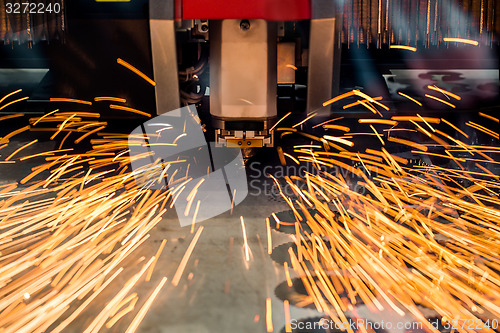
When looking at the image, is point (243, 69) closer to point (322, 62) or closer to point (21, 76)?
point (322, 62)

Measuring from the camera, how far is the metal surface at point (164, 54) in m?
1.20

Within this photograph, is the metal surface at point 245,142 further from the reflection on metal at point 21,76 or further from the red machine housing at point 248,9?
the reflection on metal at point 21,76

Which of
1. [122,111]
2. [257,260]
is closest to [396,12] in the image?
[257,260]

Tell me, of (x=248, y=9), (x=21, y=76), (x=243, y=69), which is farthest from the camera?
(x=21, y=76)

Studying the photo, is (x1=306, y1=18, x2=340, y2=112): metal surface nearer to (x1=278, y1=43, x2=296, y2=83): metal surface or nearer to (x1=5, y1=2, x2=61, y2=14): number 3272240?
(x1=278, y1=43, x2=296, y2=83): metal surface

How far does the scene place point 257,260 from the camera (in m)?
1.25

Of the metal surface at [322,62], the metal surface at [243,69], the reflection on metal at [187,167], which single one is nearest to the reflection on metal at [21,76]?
the reflection on metal at [187,167]

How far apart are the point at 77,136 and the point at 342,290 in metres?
1.38

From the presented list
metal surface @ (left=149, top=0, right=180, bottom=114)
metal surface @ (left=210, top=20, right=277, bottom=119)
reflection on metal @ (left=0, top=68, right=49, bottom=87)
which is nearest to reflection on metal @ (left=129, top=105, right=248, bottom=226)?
metal surface @ (left=149, top=0, right=180, bottom=114)

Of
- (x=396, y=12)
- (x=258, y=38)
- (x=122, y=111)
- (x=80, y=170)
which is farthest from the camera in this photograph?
(x=122, y=111)

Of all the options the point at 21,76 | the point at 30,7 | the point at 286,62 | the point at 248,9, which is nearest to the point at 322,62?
the point at 286,62

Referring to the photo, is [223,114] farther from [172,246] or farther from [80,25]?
[80,25]

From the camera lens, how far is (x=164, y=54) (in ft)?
4.14

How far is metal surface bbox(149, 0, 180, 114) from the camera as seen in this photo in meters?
1.20
